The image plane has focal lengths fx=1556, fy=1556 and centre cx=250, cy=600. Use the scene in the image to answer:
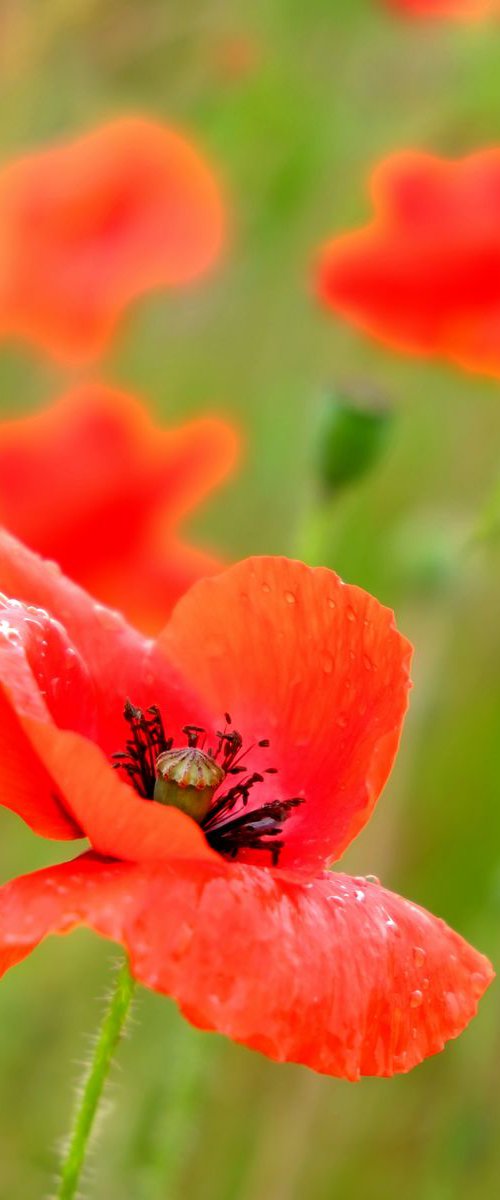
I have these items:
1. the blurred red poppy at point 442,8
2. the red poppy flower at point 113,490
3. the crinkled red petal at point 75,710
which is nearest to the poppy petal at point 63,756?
the crinkled red petal at point 75,710

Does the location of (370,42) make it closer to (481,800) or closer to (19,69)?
(19,69)

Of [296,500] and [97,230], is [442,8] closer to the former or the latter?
[97,230]

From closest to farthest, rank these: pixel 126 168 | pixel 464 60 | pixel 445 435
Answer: pixel 126 168 < pixel 445 435 < pixel 464 60

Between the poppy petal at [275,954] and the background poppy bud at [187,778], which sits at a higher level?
the background poppy bud at [187,778]

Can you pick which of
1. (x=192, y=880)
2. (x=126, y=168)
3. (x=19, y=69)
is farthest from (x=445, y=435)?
(x=192, y=880)

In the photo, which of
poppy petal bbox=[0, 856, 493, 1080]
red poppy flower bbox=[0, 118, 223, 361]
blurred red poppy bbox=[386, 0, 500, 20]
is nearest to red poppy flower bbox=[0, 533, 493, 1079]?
poppy petal bbox=[0, 856, 493, 1080]

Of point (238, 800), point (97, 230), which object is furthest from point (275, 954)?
point (97, 230)

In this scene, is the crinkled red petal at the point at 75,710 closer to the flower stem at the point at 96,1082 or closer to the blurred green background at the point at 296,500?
the flower stem at the point at 96,1082
